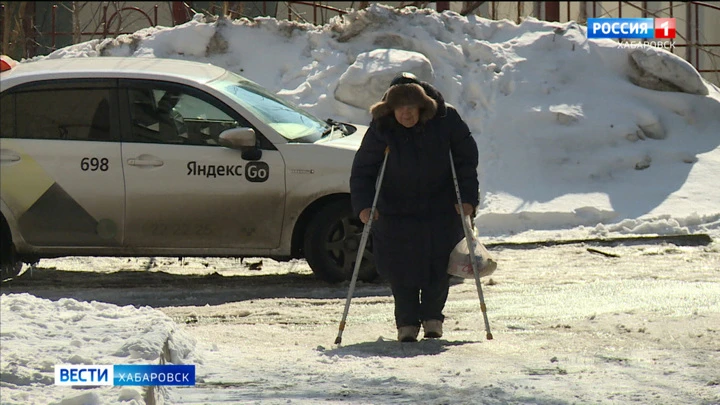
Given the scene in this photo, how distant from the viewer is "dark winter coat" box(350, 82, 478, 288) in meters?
7.91

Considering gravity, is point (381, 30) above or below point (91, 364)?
above

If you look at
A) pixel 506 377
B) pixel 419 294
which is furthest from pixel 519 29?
pixel 506 377

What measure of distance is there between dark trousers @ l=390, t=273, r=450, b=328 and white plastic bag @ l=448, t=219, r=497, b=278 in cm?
9

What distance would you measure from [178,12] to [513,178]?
5934mm

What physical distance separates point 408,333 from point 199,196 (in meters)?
2.73

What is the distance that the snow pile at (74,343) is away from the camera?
5273mm

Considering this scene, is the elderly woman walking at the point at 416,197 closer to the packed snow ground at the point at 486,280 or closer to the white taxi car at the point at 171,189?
the packed snow ground at the point at 486,280

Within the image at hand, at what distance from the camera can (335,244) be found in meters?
10.1

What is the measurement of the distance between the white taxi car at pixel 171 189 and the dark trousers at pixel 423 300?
6.82 ft

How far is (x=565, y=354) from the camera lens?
7.19m

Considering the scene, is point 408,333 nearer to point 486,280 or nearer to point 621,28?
point 486,280

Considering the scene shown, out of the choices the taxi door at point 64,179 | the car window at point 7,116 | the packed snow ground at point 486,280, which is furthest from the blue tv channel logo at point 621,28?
the car window at point 7,116

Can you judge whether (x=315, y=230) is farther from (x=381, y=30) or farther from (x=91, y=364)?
(x=381, y=30)

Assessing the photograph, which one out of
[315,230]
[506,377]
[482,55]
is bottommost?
[506,377]
